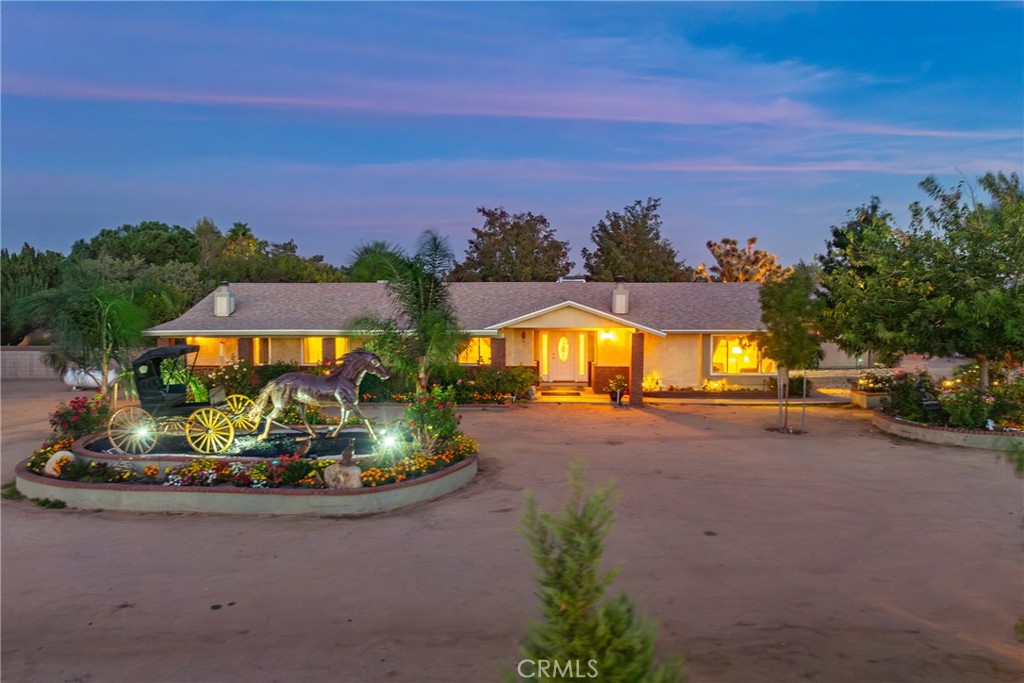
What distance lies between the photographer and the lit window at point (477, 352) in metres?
26.6

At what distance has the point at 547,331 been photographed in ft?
89.9

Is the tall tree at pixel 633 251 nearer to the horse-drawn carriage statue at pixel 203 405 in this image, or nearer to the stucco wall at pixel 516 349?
the stucco wall at pixel 516 349

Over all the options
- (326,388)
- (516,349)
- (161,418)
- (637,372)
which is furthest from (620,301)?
(161,418)

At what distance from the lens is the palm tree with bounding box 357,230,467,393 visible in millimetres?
17891

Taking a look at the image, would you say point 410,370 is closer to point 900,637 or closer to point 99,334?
point 99,334

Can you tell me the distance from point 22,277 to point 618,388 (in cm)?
3808

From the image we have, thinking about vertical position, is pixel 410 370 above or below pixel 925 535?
above

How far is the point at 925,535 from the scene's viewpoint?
938 centimetres

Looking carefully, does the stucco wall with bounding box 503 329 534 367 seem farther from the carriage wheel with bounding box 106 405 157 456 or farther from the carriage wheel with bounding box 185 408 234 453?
the carriage wheel with bounding box 106 405 157 456

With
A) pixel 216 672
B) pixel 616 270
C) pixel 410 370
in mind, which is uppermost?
pixel 616 270

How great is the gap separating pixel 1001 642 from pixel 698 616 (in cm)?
293

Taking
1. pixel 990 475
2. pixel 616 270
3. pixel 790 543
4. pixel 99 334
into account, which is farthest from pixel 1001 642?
pixel 616 270

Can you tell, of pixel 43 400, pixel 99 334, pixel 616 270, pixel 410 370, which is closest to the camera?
pixel 99 334

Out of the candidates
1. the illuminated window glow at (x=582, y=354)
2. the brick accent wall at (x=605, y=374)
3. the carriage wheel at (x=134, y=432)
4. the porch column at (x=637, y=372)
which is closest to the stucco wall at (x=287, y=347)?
the illuminated window glow at (x=582, y=354)
